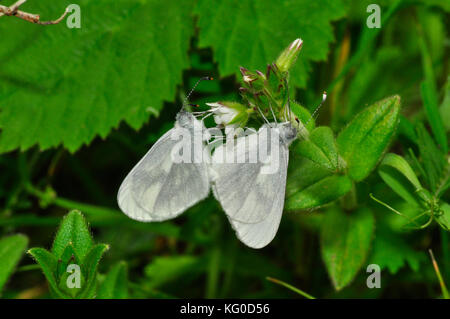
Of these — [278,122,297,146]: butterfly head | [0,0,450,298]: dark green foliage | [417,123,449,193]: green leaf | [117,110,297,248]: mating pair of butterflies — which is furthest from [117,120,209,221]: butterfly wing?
[417,123,449,193]: green leaf

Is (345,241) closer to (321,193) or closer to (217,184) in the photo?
(321,193)

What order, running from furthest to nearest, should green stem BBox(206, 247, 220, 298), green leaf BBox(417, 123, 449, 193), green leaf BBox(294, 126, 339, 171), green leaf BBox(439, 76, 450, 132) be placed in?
1. green stem BBox(206, 247, 220, 298)
2. green leaf BBox(439, 76, 450, 132)
3. green leaf BBox(417, 123, 449, 193)
4. green leaf BBox(294, 126, 339, 171)

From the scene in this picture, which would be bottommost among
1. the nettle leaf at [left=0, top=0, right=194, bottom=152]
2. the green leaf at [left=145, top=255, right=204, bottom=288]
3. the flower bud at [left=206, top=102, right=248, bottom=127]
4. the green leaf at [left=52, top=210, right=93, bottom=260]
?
the green leaf at [left=145, top=255, right=204, bottom=288]

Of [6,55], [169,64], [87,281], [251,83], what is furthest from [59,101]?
[251,83]

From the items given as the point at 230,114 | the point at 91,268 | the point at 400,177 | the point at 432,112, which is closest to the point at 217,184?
the point at 230,114

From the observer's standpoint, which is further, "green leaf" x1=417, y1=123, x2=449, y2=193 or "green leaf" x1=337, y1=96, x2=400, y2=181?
"green leaf" x1=417, y1=123, x2=449, y2=193

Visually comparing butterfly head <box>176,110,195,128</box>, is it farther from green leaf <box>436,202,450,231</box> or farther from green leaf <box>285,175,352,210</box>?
green leaf <box>436,202,450,231</box>

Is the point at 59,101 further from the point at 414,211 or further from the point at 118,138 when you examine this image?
the point at 414,211
